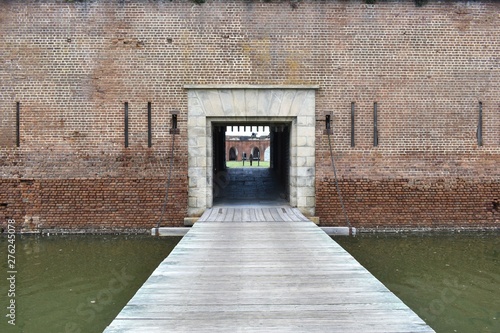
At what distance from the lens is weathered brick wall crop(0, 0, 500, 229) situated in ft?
26.8

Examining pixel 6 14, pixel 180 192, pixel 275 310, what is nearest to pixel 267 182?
pixel 180 192

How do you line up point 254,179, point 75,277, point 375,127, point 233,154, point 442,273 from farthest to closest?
point 233,154
point 254,179
point 375,127
point 442,273
point 75,277

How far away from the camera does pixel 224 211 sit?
313 inches

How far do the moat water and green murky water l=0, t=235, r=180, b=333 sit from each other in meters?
0.01

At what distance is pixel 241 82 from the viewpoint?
821cm

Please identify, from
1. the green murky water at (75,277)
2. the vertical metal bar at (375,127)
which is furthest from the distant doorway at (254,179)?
the green murky water at (75,277)

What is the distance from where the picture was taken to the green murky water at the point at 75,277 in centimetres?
427

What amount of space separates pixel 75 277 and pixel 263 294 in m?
→ 3.39

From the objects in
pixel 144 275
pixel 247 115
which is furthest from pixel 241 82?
pixel 144 275

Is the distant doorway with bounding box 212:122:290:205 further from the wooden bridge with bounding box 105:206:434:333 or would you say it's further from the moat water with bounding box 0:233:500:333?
the wooden bridge with bounding box 105:206:434:333

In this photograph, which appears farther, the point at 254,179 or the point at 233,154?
the point at 233,154

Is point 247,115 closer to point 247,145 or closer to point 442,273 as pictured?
point 442,273

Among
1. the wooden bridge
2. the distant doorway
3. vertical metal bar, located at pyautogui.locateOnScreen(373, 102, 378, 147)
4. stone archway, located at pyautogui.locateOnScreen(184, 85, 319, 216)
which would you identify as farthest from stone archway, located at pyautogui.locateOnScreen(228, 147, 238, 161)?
the wooden bridge

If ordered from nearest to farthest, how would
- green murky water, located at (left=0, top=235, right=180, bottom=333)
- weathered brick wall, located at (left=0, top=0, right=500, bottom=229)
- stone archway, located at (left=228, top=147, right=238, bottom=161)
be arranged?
green murky water, located at (left=0, top=235, right=180, bottom=333), weathered brick wall, located at (left=0, top=0, right=500, bottom=229), stone archway, located at (left=228, top=147, right=238, bottom=161)
